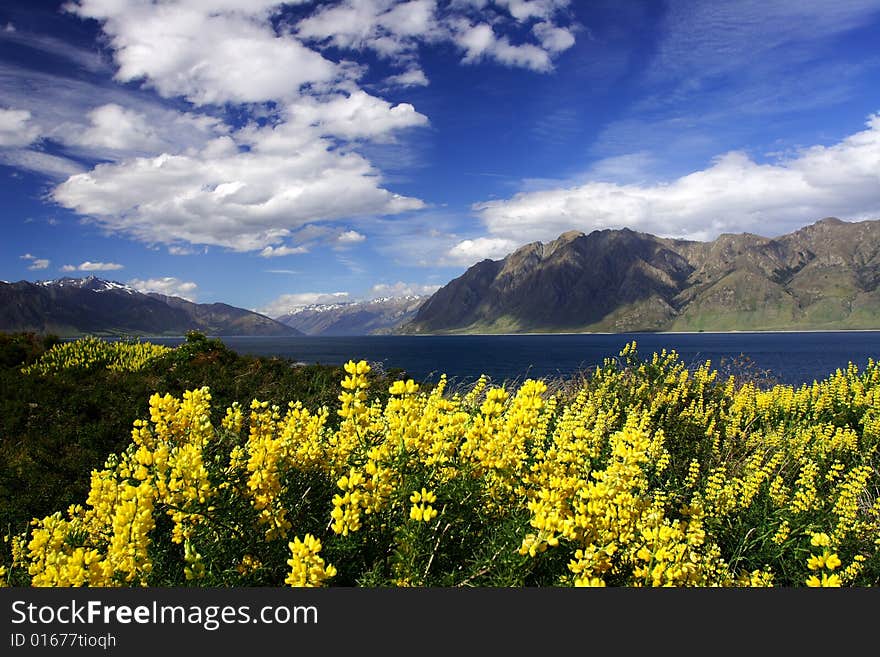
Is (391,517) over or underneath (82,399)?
underneath

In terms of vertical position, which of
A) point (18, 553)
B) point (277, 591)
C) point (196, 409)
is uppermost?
point (196, 409)

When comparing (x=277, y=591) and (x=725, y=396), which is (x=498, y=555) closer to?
(x=277, y=591)

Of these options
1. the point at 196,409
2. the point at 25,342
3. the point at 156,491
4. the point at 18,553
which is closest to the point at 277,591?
the point at 156,491

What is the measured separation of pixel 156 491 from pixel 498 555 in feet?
7.40

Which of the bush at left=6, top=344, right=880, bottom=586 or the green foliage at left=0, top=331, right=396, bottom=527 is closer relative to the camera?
the bush at left=6, top=344, right=880, bottom=586

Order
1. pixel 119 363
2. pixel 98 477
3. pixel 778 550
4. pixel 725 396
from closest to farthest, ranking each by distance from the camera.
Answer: pixel 98 477
pixel 778 550
pixel 725 396
pixel 119 363

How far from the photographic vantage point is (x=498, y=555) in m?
3.05

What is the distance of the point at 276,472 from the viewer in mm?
3561

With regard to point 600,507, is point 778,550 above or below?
below

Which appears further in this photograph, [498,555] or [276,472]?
[276,472]

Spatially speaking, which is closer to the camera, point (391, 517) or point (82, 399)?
point (391, 517)

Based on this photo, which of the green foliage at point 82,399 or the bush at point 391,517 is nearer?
the bush at point 391,517

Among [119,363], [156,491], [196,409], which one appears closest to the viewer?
[156,491]

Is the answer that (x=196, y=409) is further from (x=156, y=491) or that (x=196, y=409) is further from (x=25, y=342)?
(x=25, y=342)
